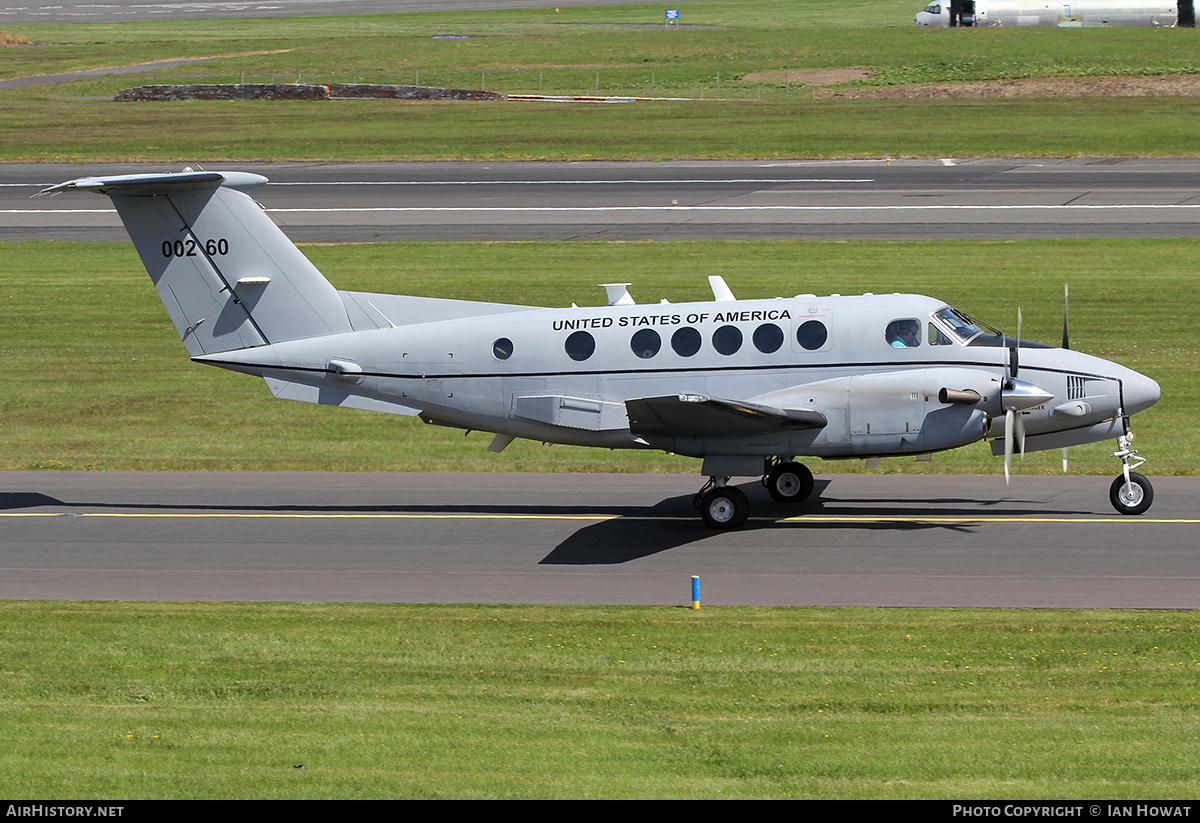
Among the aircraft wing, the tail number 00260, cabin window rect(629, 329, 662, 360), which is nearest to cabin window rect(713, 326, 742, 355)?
the aircraft wing

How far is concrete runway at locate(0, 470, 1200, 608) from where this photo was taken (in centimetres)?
1562

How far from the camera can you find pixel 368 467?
23.1m

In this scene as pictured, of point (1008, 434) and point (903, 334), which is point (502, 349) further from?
point (1008, 434)

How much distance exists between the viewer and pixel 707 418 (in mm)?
17781

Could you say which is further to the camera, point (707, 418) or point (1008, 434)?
point (707, 418)

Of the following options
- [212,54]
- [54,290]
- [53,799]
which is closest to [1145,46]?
[212,54]

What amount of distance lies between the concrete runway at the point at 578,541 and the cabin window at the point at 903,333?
2.47 metres

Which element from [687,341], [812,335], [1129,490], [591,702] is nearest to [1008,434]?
[1129,490]

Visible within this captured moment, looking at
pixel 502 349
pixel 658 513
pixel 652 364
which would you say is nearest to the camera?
pixel 652 364

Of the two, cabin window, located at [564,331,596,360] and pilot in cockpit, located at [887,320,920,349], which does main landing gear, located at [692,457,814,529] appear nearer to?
pilot in cockpit, located at [887,320,920,349]

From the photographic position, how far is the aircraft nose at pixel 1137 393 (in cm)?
1781

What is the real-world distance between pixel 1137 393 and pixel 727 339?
5513 mm

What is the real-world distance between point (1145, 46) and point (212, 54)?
65.6m

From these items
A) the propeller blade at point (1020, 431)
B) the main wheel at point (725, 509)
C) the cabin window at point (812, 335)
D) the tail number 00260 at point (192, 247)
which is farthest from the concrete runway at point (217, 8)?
the propeller blade at point (1020, 431)
